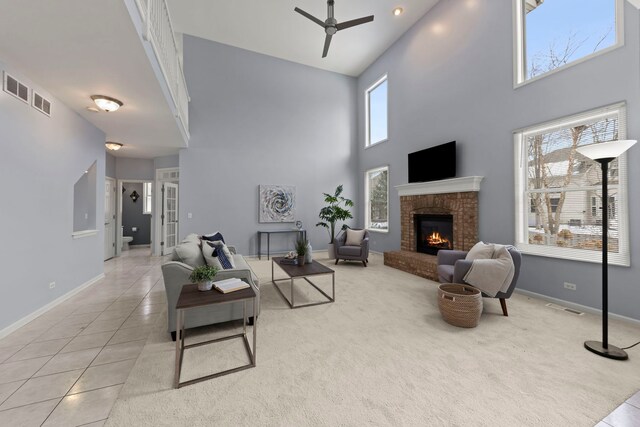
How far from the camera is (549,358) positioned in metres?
2.12

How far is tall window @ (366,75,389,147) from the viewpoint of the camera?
22.3 ft

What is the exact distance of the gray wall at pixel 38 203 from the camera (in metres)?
2.59

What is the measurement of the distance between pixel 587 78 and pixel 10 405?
6.00 meters

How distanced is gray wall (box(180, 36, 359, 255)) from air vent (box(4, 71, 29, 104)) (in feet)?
10.7

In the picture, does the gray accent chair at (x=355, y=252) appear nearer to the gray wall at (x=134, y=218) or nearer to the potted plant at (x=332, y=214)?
the potted plant at (x=332, y=214)

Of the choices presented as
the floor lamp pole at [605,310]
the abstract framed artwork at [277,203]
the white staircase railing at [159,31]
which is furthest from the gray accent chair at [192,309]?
the abstract framed artwork at [277,203]

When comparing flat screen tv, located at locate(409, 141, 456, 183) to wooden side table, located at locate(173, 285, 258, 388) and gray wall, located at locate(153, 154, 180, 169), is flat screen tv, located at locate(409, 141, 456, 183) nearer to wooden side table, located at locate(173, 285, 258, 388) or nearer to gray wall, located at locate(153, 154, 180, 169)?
wooden side table, located at locate(173, 285, 258, 388)

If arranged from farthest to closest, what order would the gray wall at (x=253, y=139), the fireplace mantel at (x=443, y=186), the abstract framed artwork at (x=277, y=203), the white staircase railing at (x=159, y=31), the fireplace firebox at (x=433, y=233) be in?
the abstract framed artwork at (x=277, y=203) → the gray wall at (x=253, y=139) → the fireplace firebox at (x=433, y=233) → the fireplace mantel at (x=443, y=186) → the white staircase railing at (x=159, y=31)

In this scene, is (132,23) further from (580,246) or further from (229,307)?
(580,246)

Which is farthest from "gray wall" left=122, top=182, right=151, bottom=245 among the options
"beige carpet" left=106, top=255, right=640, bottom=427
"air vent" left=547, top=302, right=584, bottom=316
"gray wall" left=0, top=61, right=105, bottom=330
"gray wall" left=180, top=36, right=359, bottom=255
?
"air vent" left=547, top=302, right=584, bottom=316

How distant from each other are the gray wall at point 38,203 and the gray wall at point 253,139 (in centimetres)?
235

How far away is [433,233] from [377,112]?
386 cm

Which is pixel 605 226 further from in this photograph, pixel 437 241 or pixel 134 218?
pixel 134 218

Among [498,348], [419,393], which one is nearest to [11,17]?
[419,393]
